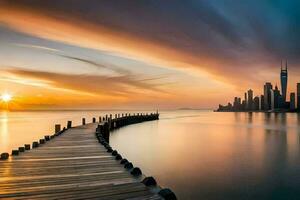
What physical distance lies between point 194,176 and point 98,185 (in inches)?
456

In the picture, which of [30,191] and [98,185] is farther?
[98,185]

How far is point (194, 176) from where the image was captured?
17438 mm

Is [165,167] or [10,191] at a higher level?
[10,191]

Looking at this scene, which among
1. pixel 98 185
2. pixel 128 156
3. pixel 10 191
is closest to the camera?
pixel 10 191

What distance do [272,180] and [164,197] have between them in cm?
1342

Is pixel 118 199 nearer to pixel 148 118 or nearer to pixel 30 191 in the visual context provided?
pixel 30 191

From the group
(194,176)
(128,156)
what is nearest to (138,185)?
(194,176)

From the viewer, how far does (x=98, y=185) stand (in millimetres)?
6969

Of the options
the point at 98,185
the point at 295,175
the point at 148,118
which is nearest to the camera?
the point at 98,185

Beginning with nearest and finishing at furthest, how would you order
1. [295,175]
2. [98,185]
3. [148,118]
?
[98,185], [295,175], [148,118]

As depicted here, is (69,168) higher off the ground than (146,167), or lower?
higher

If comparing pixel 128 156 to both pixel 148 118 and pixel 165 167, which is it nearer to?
pixel 165 167

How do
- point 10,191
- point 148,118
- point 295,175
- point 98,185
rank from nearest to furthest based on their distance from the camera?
1. point 10,191
2. point 98,185
3. point 295,175
4. point 148,118

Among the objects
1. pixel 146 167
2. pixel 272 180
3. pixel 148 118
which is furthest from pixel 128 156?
pixel 148 118
